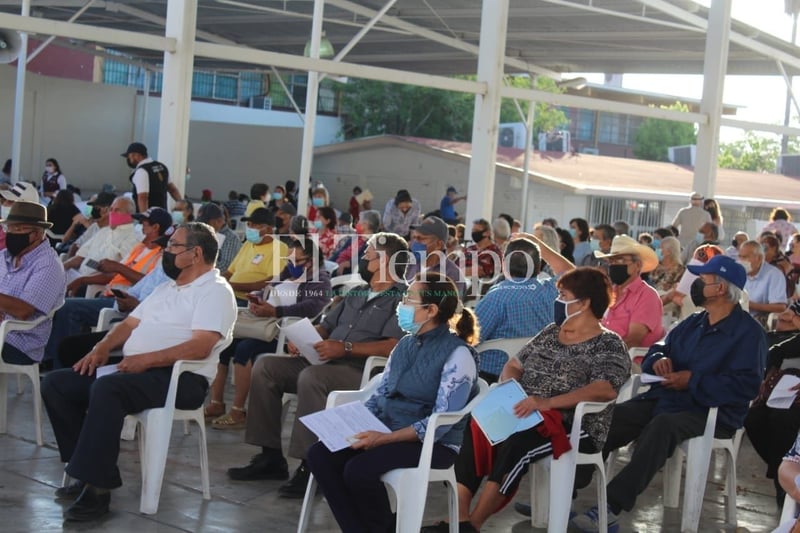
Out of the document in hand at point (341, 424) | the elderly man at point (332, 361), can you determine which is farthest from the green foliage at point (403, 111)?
the document in hand at point (341, 424)

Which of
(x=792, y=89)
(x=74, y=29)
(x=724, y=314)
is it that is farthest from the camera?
(x=792, y=89)

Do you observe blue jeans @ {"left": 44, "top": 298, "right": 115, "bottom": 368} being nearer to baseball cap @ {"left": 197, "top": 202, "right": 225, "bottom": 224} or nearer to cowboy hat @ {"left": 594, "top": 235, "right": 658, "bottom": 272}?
baseball cap @ {"left": 197, "top": 202, "right": 225, "bottom": 224}

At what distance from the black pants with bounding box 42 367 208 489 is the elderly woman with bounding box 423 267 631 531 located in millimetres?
1402

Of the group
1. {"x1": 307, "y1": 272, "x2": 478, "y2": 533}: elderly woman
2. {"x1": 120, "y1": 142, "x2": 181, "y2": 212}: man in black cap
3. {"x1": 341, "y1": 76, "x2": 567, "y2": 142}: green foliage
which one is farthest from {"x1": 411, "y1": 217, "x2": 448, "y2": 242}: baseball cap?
{"x1": 341, "y1": 76, "x2": 567, "y2": 142}: green foliage

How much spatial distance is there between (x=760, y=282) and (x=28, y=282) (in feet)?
17.8

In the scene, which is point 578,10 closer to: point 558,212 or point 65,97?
point 558,212

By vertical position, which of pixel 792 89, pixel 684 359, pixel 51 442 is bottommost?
pixel 51 442

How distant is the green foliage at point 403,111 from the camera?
1489 inches

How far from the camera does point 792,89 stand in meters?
17.5

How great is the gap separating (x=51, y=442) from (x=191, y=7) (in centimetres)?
459

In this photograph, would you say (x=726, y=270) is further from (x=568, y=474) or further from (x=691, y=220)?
(x=691, y=220)

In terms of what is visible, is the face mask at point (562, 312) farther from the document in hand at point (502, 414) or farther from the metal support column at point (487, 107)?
the metal support column at point (487, 107)

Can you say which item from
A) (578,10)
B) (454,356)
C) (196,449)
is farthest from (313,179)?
(454,356)

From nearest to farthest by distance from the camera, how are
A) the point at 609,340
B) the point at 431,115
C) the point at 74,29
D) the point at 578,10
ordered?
the point at 609,340, the point at 74,29, the point at 578,10, the point at 431,115
